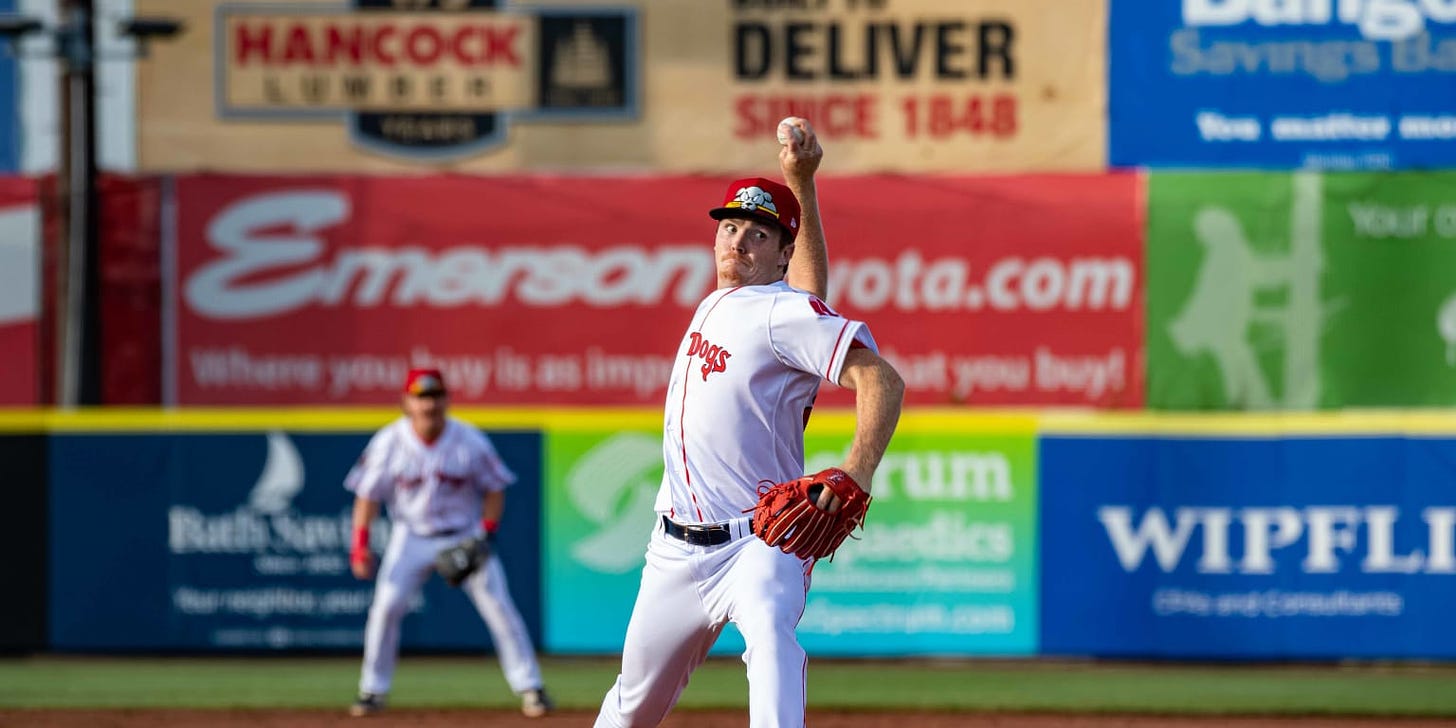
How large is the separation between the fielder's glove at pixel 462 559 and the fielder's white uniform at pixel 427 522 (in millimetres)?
83

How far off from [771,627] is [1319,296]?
11.3 meters

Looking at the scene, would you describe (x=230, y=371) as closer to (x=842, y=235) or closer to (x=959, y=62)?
(x=842, y=235)

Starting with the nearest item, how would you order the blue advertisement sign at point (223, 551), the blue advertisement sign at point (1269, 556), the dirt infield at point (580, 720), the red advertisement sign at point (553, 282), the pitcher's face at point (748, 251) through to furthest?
the pitcher's face at point (748, 251), the dirt infield at point (580, 720), the blue advertisement sign at point (1269, 556), the blue advertisement sign at point (223, 551), the red advertisement sign at point (553, 282)

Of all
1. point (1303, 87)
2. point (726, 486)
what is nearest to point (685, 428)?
point (726, 486)

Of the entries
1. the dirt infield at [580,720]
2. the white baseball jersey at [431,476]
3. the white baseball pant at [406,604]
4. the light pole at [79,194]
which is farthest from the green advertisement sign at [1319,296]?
the light pole at [79,194]

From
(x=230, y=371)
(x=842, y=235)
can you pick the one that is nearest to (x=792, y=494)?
(x=842, y=235)

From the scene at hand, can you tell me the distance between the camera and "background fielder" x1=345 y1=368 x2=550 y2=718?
10.3 meters

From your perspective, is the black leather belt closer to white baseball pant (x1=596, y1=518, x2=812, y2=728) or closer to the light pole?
white baseball pant (x1=596, y1=518, x2=812, y2=728)

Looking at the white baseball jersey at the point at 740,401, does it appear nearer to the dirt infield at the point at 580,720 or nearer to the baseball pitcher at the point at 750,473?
the baseball pitcher at the point at 750,473

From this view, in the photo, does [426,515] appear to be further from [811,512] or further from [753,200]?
[811,512]

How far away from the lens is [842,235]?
16.2 metres

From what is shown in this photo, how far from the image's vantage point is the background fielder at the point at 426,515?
33.9 ft

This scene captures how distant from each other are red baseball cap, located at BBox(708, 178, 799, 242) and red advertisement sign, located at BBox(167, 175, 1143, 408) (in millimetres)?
10352

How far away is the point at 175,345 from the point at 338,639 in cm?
485
